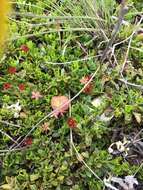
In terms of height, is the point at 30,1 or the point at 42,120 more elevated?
the point at 30,1

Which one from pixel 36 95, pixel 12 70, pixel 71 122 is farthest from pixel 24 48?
pixel 71 122

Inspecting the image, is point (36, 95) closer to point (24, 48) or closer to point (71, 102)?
point (71, 102)

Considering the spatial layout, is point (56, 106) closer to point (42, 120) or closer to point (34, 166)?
point (42, 120)

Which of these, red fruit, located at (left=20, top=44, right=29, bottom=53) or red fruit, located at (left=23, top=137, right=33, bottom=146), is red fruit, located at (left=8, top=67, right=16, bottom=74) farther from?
red fruit, located at (left=23, top=137, right=33, bottom=146)

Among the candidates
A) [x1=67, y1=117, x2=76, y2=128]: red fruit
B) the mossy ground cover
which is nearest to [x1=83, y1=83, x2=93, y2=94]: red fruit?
the mossy ground cover

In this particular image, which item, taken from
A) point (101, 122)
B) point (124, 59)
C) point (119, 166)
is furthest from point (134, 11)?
point (119, 166)
